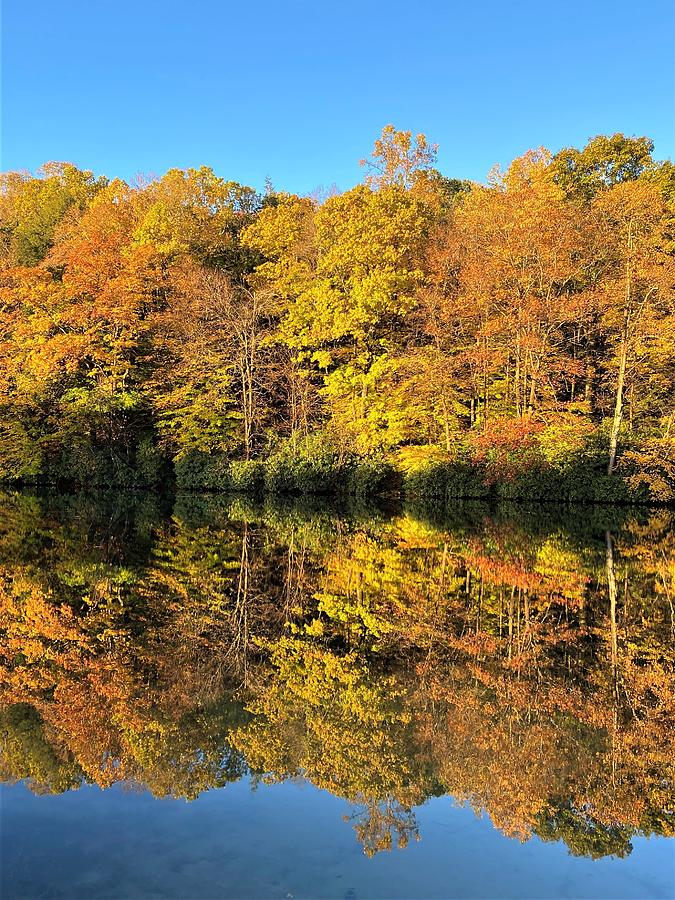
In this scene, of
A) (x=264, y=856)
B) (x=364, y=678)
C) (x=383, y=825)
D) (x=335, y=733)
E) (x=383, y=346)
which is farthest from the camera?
(x=383, y=346)

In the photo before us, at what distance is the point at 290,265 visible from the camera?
3406cm

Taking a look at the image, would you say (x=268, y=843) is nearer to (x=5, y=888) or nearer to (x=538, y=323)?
(x=5, y=888)

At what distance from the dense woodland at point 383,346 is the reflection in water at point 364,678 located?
14094 mm

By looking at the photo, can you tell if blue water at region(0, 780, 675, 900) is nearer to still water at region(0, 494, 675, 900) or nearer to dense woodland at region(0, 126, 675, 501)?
still water at region(0, 494, 675, 900)

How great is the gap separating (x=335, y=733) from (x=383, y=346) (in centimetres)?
2660

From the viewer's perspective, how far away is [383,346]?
3130 cm

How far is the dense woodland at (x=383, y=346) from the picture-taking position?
2678cm

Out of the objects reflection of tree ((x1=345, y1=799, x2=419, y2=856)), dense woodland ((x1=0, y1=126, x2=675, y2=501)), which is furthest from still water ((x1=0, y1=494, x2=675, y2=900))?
dense woodland ((x1=0, y1=126, x2=675, y2=501))

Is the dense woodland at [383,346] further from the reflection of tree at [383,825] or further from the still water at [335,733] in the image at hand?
the reflection of tree at [383,825]

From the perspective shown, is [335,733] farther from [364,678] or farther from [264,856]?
[264,856]

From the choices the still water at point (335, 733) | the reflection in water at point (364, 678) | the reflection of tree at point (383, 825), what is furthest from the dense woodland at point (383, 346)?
the reflection of tree at point (383, 825)

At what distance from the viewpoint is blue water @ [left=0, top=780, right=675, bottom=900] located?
3775 mm

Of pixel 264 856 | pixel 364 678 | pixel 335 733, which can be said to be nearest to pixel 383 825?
pixel 264 856

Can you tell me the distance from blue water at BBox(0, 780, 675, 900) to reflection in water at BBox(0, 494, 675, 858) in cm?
16
